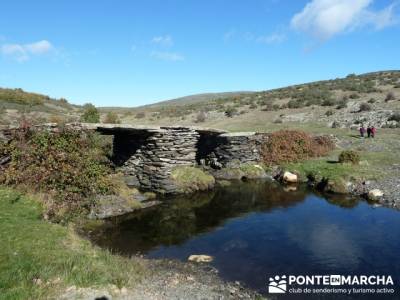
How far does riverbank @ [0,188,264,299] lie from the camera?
9719 millimetres

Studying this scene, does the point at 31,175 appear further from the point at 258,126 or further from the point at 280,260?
the point at 258,126

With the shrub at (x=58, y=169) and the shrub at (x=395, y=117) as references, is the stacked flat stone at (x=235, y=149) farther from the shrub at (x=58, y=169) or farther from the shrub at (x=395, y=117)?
the shrub at (x=395, y=117)

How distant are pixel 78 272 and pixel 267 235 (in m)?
8.59

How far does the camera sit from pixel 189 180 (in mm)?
25938

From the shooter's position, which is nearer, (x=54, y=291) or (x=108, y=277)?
(x=54, y=291)

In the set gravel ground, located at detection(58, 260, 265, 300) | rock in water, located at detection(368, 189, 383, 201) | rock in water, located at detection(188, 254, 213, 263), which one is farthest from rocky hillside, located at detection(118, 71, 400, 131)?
gravel ground, located at detection(58, 260, 265, 300)

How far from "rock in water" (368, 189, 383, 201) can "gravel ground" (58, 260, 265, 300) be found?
12725 mm

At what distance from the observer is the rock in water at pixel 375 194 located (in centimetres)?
2199

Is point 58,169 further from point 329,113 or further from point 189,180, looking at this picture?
point 329,113

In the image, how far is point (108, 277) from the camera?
1061cm

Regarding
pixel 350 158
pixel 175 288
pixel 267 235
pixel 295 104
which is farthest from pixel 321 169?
pixel 295 104

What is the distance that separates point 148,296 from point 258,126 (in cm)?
3665

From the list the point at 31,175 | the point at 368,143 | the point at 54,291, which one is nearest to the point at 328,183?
the point at 368,143

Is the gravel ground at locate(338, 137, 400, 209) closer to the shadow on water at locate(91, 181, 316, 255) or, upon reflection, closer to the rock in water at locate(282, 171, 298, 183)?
the shadow on water at locate(91, 181, 316, 255)
